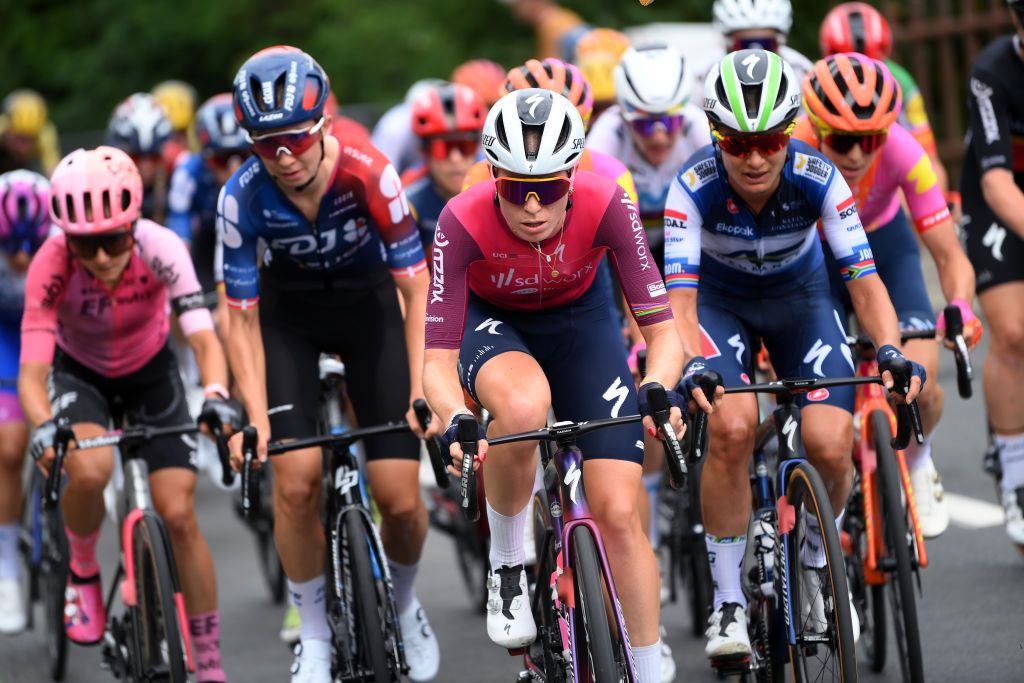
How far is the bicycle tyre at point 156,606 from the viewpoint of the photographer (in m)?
6.30

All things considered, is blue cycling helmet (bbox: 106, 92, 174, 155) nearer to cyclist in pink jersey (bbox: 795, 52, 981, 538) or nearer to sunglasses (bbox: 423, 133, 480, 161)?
sunglasses (bbox: 423, 133, 480, 161)

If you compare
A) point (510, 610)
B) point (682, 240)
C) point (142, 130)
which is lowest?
point (510, 610)

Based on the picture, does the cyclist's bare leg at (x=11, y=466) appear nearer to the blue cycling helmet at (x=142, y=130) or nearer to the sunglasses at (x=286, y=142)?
the sunglasses at (x=286, y=142)

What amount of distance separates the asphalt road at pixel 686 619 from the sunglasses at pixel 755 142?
2202mm

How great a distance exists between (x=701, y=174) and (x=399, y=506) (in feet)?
5.89

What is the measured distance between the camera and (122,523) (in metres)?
7.17

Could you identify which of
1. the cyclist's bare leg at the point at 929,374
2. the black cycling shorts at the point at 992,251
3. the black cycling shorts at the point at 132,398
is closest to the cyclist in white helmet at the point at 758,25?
the black cycling shorts at the point at 992,251

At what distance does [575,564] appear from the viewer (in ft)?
17.5

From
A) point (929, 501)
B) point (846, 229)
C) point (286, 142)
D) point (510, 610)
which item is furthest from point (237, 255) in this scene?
point (929, 501)

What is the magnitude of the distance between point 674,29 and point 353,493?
11.4 metres

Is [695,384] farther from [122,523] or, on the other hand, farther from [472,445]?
[122,523]

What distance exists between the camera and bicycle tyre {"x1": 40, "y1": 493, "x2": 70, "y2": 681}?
26.0ft

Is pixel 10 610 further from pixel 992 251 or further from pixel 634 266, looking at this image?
pixel 992 251

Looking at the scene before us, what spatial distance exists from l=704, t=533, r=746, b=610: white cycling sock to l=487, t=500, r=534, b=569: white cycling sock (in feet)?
2.93
